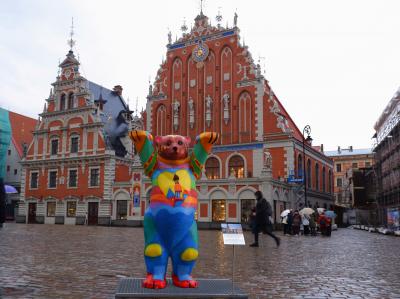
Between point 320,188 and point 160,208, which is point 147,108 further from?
point 160,208

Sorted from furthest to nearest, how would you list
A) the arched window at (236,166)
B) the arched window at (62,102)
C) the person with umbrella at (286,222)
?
the arched window at (62,102), the arched window at (236,166), the person with umbrella at (286,222)

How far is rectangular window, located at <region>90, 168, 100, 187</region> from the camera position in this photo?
35594 mm

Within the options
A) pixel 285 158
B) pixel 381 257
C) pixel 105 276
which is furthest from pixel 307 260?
pixel 285 158

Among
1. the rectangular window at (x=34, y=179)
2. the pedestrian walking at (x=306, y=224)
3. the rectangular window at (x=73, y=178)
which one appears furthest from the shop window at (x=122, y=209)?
the pedestrian walking at (x=306, y=224)

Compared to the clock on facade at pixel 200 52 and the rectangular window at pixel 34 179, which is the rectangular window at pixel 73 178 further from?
the clock on facade at pixel 200 52

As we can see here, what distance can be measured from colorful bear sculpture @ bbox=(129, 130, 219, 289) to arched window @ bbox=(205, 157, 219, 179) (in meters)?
26.3

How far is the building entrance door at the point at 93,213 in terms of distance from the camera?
115 feet

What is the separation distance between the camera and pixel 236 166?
31.9 meters

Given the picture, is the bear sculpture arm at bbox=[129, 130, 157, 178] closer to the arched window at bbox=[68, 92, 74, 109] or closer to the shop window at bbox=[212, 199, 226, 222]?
the shop window at bbox=[212, 199, 226, 222]

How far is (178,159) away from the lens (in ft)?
20.2

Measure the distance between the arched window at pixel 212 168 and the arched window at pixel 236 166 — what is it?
108 cm

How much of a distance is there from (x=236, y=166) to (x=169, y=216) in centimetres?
2629

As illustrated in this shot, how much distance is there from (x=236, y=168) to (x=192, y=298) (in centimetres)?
2679

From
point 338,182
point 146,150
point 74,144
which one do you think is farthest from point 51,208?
point 338,182
